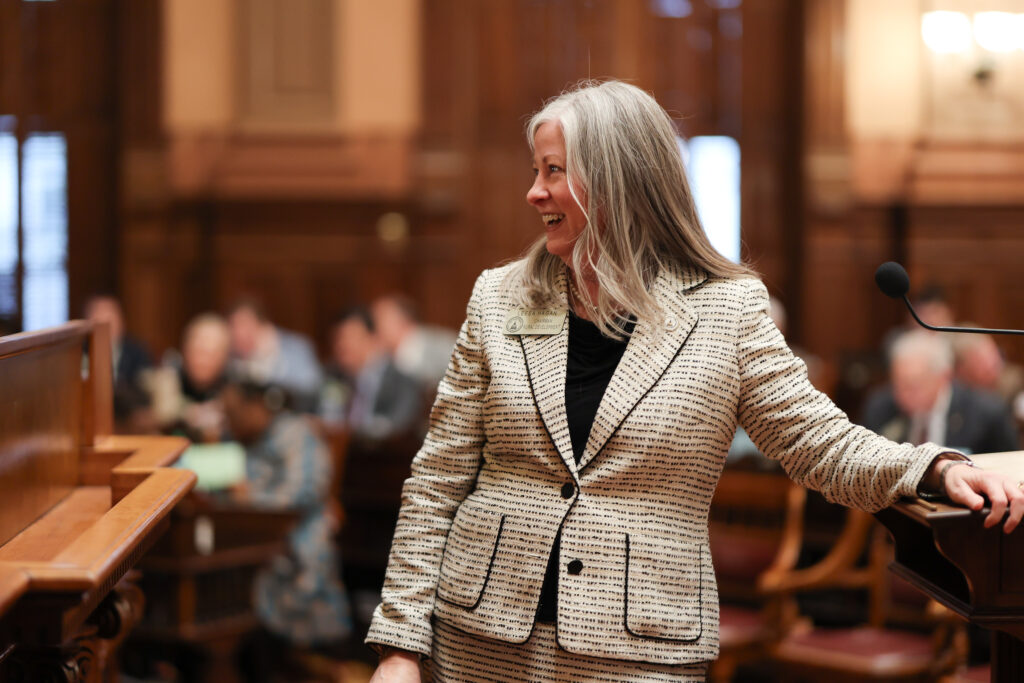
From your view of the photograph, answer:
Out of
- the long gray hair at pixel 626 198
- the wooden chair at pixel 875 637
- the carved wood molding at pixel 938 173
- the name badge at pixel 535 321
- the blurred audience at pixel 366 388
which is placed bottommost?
the wooden chair at pixel 875 637

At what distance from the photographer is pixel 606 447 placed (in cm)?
179

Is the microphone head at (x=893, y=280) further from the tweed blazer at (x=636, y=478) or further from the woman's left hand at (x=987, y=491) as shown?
the woman's left hand at (x=987, y=491)

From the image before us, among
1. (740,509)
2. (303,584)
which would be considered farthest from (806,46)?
(303,584)

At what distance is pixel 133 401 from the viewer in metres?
5.40

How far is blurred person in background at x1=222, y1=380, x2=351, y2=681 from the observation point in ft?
15.5

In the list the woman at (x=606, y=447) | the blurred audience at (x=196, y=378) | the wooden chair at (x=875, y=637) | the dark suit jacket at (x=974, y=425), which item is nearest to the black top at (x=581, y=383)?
the woman at (x=606, y=447)

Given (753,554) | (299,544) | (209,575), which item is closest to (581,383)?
(753,554)

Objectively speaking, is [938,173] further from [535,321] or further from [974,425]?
[535,321]

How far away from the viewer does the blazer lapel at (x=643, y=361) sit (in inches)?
70.2

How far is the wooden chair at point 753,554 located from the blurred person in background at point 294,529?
1648 mm

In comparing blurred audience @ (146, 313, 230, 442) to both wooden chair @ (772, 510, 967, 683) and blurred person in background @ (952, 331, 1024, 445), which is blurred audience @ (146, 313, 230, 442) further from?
blurred person in background @ (952, 331, 1024, 445)

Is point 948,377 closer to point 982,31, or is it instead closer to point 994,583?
point 994,583

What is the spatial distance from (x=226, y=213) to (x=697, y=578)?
7534 mm

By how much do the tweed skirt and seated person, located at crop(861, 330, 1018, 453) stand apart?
3036mm
